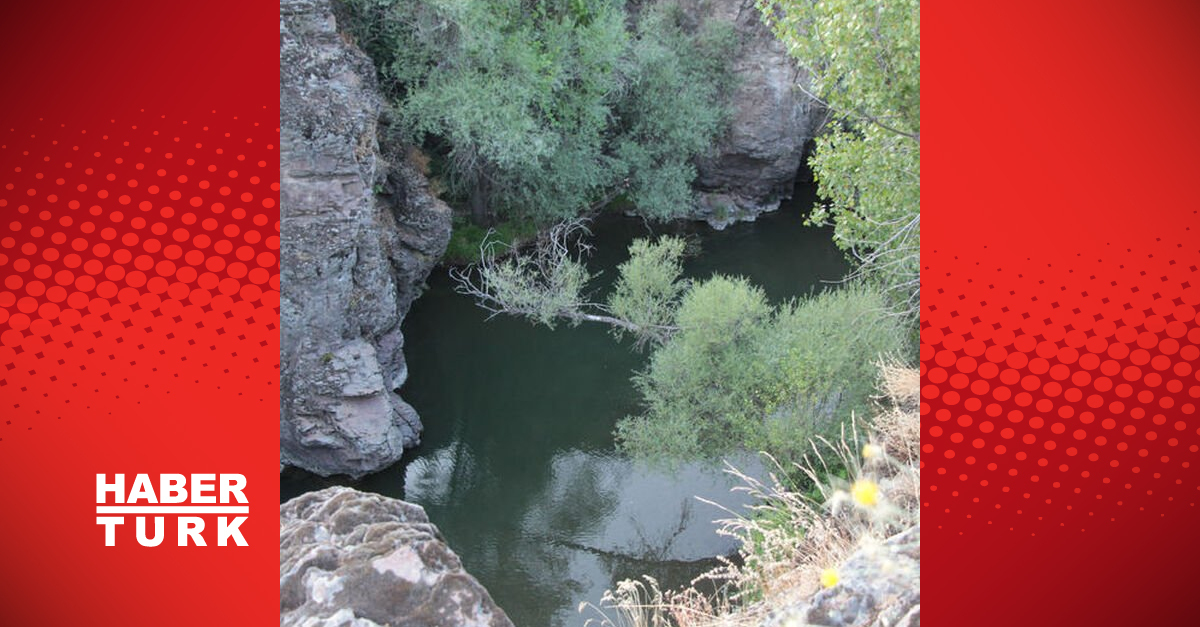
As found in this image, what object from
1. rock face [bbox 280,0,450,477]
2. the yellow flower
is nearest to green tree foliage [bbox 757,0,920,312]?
the yellow flower

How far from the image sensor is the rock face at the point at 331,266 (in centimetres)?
1494

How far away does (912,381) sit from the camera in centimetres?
1004

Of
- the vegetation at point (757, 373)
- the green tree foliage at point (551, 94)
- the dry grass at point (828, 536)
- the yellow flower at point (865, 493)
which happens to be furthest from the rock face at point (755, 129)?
the yellow flower at point (865, 493)

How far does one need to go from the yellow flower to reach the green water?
757 centimetres

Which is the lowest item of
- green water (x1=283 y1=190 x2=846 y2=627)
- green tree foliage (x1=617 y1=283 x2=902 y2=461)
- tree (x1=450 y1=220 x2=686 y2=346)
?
green water (x1=283 y1=190 x2=846 y2=627)

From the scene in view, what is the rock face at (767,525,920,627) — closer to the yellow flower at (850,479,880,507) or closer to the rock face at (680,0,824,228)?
the yellow flower at (850,479,880,507)

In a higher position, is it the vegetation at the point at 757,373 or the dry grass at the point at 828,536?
the dry grass at the point at 828,536

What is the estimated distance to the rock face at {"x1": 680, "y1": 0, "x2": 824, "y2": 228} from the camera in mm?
26047

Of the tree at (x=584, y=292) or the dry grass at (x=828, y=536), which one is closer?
the dry grass at (x=828, y=536)

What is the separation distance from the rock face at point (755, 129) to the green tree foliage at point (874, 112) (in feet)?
40.1

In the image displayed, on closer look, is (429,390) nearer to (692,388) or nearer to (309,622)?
(692,388)

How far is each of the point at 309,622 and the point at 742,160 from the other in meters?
23.1

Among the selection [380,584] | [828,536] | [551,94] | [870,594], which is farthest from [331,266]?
[870,594]

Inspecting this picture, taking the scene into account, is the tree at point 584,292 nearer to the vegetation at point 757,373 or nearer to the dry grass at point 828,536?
the vegetation at point 757,373
